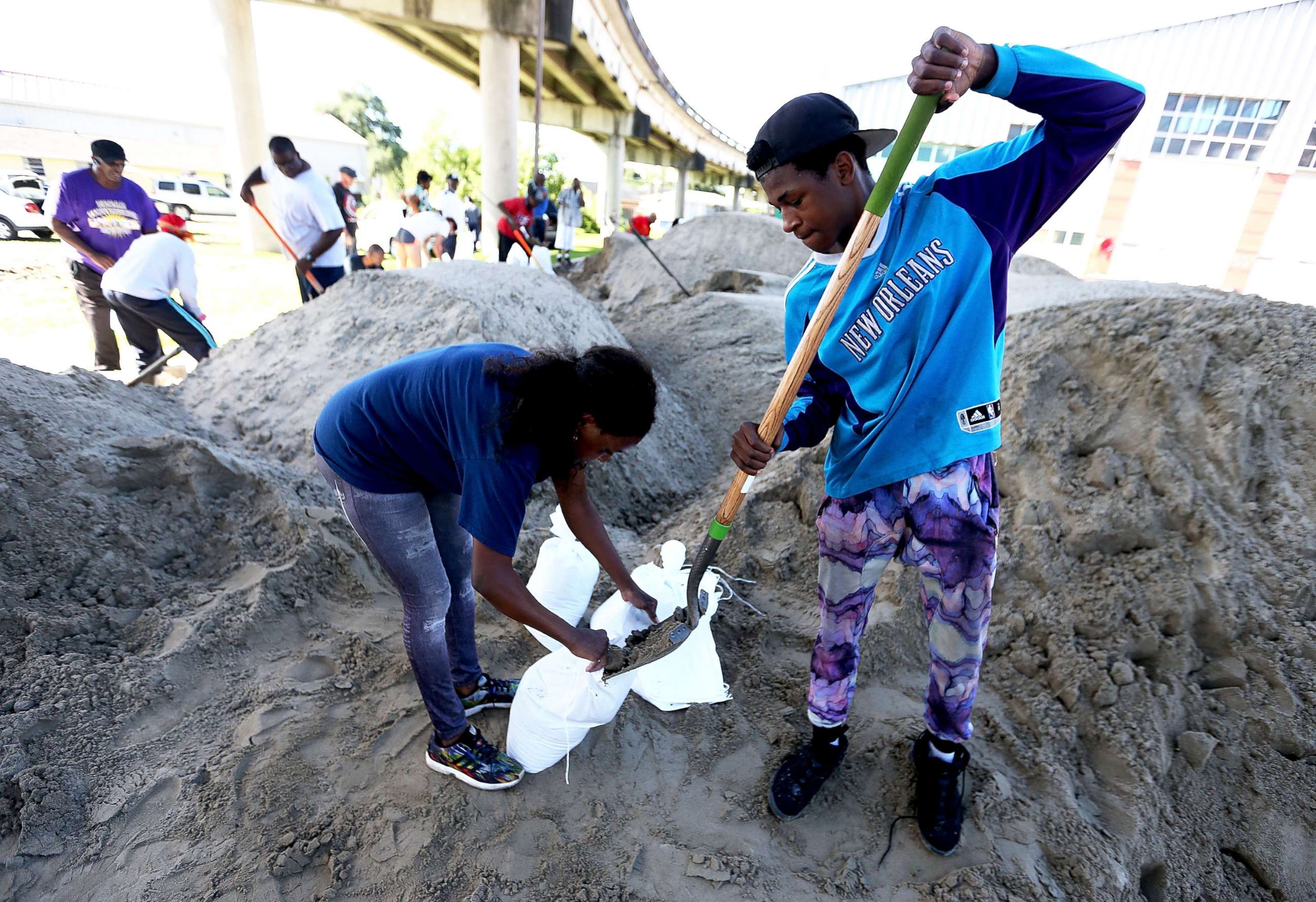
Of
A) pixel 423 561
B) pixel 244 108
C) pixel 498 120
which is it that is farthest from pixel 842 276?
pixel 244 108

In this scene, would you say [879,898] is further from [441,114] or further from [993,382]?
[441,114]

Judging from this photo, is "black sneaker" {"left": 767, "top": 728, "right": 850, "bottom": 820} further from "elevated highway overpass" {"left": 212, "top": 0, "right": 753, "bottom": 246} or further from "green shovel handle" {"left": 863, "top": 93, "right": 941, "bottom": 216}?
"elevated highway overpass" {"left": 212, "top": 0, "right": 753, "bottom": 246}

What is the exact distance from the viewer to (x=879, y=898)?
1.59 m

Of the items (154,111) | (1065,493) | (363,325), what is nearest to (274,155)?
(363,325)

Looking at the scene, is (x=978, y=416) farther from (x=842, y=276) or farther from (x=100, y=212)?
(x=100, y=212)

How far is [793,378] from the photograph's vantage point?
147cm

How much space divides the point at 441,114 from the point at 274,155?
113ft

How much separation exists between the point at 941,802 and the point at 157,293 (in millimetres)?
5094

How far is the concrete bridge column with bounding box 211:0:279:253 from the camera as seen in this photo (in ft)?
36.2

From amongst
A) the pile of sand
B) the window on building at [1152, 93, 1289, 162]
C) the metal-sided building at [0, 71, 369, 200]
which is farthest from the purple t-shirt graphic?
the window on building at [1152, 93, 1289, 162]

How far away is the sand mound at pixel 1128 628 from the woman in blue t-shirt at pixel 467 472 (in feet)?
3.03

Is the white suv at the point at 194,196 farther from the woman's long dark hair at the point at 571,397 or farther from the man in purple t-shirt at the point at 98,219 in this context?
the woman's long dark hair at the point at 571,397

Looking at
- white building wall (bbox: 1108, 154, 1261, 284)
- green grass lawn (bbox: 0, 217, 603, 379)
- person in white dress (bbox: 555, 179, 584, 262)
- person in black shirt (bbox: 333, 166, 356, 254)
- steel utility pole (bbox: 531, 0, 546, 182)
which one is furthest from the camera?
white building wall (bbox: 1108, 154, 1261, 284)

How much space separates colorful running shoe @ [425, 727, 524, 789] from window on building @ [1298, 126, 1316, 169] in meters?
23.7
